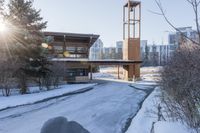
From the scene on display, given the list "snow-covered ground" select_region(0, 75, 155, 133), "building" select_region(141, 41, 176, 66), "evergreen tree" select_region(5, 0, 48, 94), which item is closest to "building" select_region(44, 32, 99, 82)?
"building" select_region(141, 41, 176, 66)

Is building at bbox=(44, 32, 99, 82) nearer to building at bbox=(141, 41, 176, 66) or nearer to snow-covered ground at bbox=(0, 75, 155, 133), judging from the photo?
building at bbox=(141, 41, 176, 66)

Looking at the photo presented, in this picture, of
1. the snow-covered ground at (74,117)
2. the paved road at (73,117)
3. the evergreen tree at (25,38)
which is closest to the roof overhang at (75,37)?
the evergreen tree at (25,38)

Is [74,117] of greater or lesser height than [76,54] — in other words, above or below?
below

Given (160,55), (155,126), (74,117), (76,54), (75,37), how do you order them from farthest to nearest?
(76,54) < (75,37) < (160,55) < (74,117) < (155,126)

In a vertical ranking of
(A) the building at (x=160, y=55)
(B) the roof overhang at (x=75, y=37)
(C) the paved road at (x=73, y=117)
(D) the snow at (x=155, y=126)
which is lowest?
(C) the paved road at (x=73, y=117)

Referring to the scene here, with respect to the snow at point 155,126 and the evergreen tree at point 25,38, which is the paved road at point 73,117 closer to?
the snow at point 155,126

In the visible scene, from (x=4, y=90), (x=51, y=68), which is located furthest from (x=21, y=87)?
(x=51, y=68)

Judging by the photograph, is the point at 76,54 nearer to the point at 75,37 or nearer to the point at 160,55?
the point at 75,37

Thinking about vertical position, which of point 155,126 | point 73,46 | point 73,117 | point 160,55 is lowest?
point 73,117

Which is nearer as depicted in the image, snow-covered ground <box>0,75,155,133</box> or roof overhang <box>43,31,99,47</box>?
snow-covered ground <box>0,75,155,133</box>

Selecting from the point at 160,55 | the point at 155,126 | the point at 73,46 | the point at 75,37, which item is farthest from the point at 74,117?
the point at 73,46

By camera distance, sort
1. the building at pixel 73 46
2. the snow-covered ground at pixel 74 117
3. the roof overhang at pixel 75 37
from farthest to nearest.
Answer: the roof overhang at pixel 75 37, the building at pixel 73 46, the snow-covered ground at pixel 74 117

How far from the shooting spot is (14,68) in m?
21.8

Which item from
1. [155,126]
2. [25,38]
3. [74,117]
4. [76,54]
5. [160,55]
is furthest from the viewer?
[76,54]
